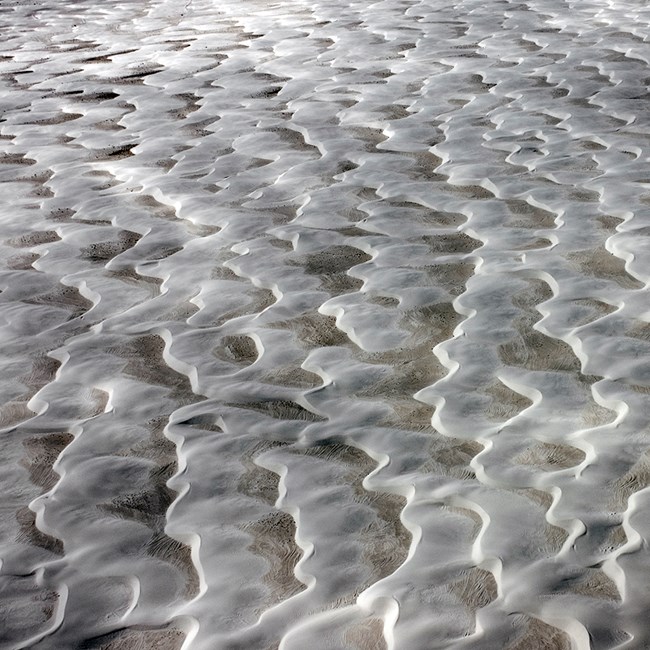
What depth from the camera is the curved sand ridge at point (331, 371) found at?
4.17ft

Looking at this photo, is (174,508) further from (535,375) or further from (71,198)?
(71,198)

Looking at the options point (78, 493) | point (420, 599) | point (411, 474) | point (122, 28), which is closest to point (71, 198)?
point (78, 493)

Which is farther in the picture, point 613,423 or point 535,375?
point 535,375

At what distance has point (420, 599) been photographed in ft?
4.08

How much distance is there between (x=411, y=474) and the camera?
59.7 inches

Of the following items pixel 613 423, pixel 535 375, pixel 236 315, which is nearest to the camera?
pixel 613 423

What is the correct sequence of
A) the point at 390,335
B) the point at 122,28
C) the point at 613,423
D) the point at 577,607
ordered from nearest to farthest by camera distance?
the point at 577,607 < the point at 613,423 < the point at 390,335 < the point at 122,28

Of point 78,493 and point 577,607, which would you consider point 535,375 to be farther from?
point 78,493

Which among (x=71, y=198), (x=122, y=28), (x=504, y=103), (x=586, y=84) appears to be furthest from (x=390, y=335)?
(x=122, y=28)

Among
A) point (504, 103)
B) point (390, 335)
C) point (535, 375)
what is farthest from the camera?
point (504, 103)

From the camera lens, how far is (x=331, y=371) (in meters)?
1.85

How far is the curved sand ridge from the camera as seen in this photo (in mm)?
1272

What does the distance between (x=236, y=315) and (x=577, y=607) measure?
113 centimetres

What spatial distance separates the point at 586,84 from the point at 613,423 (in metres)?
2.65
